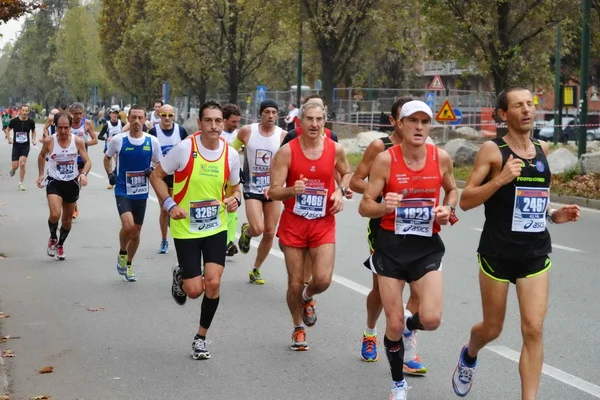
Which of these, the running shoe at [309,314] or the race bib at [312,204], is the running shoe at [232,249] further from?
the race bib at [312,204]

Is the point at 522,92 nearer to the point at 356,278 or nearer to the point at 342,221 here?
the point at 356,278

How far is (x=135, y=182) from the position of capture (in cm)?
1095

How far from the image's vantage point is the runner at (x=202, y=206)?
771cm

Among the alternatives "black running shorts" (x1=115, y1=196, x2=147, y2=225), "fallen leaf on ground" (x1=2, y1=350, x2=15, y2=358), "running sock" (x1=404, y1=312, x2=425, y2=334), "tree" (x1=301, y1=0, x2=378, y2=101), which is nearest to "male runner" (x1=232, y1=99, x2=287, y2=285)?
"black running shorts" (x1=115, y1=196, x2=147, y2=225)

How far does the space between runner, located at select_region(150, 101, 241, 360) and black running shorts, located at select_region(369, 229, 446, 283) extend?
5.39ft

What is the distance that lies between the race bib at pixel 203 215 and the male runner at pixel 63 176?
497 cm

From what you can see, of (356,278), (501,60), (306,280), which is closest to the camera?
(306,280)

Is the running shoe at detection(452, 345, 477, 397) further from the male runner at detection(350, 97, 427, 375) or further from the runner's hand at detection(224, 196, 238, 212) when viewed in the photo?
the runner's hand at detection(224, 196, 238, 212)

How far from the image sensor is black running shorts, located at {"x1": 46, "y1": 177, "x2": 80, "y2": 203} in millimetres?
12602

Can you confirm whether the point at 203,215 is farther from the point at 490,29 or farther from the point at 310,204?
the point at 490,29

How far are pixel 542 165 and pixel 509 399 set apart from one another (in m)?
1.44

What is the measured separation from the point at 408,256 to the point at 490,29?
883 inches

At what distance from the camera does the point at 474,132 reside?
42719mm

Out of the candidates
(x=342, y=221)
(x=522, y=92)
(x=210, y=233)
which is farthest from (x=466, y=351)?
(x=342, y=221)
